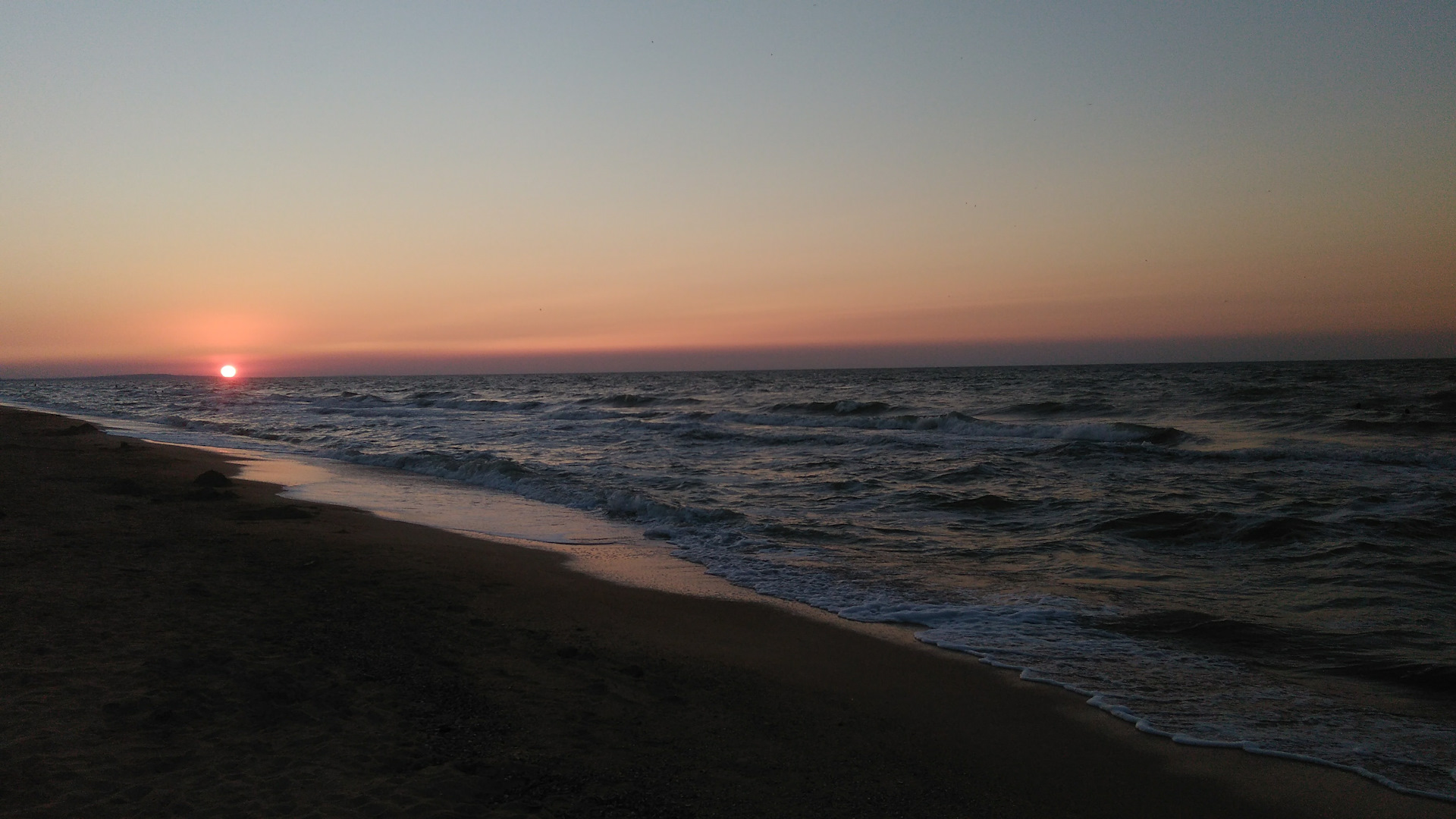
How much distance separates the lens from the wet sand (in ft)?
11.4

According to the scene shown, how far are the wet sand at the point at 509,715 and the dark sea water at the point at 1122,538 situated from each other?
648 mm

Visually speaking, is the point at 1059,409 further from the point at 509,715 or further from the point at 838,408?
the point at 509,715

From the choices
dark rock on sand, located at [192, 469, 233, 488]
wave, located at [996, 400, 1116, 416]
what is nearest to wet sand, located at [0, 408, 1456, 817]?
dark rock on sand, located at [192, 469, 233, 488]

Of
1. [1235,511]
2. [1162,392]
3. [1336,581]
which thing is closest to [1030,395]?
[1162,392]

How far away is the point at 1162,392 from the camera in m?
41.2

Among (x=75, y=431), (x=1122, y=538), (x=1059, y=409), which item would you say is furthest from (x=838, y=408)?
(x=75, y=431)

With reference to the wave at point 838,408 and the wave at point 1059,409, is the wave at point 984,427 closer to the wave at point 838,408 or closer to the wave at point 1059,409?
the wave at point 838,408

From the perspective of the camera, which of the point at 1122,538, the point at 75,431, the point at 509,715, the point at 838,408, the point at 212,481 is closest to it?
the point at 509,715

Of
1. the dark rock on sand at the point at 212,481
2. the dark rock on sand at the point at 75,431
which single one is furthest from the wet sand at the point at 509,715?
the dark rock on sand at the point at 75,431

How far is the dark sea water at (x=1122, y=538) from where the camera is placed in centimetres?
537

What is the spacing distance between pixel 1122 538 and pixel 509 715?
8.49 m

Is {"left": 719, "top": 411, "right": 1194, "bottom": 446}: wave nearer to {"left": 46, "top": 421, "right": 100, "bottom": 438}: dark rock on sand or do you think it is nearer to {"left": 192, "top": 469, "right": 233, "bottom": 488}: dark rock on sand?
{"left": 192, "top": 469, "right": 233, "bottom": 488}: dark rock on sand

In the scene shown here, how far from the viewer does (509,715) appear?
169 inches

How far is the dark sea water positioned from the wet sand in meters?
0.65
